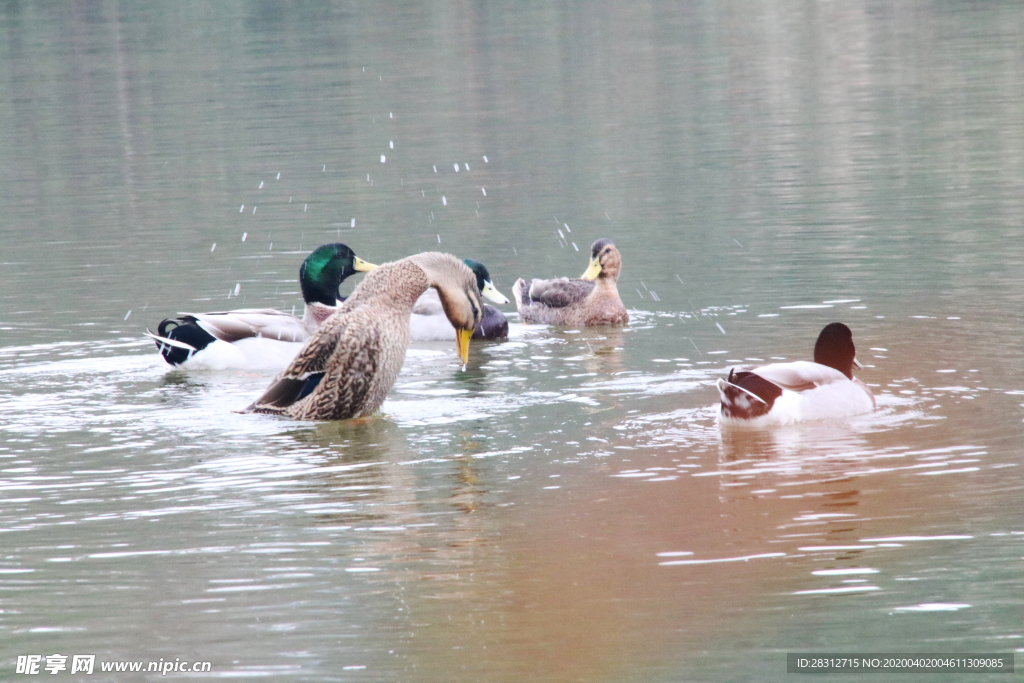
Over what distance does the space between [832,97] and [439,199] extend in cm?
1269

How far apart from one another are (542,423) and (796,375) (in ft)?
5.37

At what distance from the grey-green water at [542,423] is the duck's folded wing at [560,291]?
1.13ft

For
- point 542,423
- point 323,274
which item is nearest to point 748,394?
point 542,423

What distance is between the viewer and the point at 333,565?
6992 mm

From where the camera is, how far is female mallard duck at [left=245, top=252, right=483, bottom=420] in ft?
33.2

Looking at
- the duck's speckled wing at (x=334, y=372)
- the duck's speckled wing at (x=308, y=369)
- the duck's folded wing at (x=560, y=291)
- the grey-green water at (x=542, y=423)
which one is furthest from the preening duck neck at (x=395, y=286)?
the duck's folded wing at (x=560, y=291)

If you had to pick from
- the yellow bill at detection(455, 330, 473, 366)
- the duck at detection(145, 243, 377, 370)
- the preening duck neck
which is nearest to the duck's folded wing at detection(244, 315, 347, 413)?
the preening duck neck

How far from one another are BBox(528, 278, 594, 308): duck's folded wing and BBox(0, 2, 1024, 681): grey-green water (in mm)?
344

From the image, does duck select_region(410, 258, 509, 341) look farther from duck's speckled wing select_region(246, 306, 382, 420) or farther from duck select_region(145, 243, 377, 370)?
duck's speckled wing select_region(246, 306, 382, 420)

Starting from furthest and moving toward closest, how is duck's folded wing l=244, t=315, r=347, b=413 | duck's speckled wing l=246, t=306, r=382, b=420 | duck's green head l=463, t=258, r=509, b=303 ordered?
1. duck's green head l=463, t=258, r=509, b=303
2. duck's folded wing l=244, t=315, r=347, b=413
3. duck's speckled wing l=246, t=306, r=382, b=420

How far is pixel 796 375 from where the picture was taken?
909 cm

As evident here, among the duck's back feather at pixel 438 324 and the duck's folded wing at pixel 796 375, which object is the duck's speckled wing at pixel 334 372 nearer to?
the duck's folded wing at pixel 796 375

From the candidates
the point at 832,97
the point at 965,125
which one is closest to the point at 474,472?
the point at 965,125
